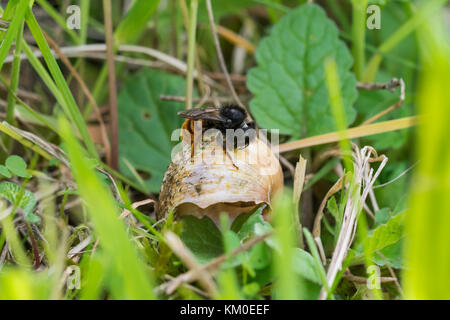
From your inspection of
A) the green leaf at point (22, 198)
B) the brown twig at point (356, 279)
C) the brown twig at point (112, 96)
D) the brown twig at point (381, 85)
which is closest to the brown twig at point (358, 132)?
the brown twig at point (381, 85)

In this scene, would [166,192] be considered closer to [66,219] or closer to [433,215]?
[66,219]

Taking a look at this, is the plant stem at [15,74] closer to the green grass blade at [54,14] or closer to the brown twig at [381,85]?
the green grass blade at [54,14]

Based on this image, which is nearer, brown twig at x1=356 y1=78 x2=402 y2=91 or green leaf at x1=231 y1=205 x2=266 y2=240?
green leaf at x1=231 y1=205 x2=266 y2=240

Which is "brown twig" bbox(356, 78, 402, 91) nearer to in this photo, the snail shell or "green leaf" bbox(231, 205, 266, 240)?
the snail shell

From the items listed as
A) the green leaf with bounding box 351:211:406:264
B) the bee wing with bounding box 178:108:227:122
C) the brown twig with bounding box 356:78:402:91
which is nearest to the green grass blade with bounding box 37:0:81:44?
the bee wing with bounding box 178:108:227:122

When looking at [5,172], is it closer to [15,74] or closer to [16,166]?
[16,166]

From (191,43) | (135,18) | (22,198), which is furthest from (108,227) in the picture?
(135,18)
